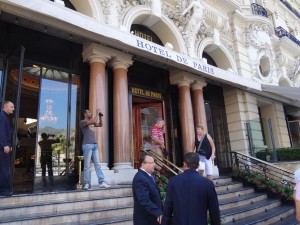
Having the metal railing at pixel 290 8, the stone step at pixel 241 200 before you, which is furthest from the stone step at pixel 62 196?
the metal railing at pixel 290 8

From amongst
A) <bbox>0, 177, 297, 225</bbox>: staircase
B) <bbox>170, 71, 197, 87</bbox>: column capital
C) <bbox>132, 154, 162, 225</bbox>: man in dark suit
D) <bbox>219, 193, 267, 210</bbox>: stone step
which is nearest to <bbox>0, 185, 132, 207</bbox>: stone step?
<bbox>0, 177, 297, 225</bbox>: staircase

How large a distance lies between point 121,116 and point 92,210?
10.6ft

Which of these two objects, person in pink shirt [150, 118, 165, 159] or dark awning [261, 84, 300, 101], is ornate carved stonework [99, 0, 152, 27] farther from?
dark awning [261, 84, 300, 101]

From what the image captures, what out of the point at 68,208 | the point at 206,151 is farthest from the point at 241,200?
the point at 68,208

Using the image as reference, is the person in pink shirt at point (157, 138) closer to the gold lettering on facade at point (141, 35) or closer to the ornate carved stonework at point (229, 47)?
the gold lettering on facade at point (141, 35)

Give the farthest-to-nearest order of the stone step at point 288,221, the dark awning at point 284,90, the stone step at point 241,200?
the dark awning at point 284,90, the stone step at point 241,200, the stone step at point 288,221

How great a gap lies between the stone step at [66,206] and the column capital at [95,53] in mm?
3887

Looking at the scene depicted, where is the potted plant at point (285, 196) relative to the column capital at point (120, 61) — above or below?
below

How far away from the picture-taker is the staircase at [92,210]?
4211mm

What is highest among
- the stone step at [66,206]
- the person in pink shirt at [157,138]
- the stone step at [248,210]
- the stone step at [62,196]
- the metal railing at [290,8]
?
the metal railing at [290,8]

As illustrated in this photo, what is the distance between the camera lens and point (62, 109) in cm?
756

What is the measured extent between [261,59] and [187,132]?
24.5ft

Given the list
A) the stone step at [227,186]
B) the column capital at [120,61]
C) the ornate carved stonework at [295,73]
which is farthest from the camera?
the ornate carved stonework at [295,73]

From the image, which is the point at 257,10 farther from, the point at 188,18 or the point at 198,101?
the point at 198,101
